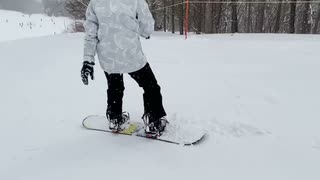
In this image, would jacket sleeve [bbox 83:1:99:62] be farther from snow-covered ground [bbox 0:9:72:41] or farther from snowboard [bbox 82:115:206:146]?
snow-covered ground [bbox 0:9:72:41]

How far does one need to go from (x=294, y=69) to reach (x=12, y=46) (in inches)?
285

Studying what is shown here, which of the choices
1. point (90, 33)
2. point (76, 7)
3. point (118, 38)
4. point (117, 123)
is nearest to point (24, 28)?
point (76, 7)

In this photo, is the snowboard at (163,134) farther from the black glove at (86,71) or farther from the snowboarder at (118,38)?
the black glove at (86,71)

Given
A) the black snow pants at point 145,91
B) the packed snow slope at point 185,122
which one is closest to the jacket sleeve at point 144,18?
the black snow pants at point 145,91

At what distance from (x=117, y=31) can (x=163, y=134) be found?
1052mm

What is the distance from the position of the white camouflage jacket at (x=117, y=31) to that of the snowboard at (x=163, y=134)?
68 centimetres

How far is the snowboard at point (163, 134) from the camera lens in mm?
3076

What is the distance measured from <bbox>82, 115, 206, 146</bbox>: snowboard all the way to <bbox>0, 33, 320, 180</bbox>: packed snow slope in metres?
0.07

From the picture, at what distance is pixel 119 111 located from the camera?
3330mm

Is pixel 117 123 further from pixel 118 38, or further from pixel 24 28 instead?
pixel 24 28

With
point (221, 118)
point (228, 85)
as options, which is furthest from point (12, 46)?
point (221, 118)

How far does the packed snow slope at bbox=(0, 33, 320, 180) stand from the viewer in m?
2.67

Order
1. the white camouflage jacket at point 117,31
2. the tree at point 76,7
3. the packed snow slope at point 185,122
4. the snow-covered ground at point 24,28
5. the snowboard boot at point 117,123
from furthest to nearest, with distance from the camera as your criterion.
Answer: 1. the tree at point 76,7
2. the snow-covered ground at point 24,28
3. the snowboard boot at point 117,123
4. the white camouflage jacket at point 117,31
5. the packed snow slope at point 185,122

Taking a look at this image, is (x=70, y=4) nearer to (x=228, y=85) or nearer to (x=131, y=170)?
(x=228, y=85)
